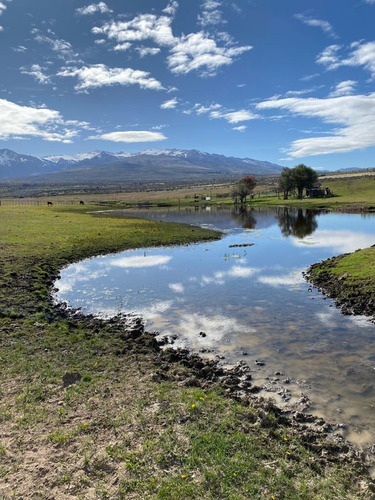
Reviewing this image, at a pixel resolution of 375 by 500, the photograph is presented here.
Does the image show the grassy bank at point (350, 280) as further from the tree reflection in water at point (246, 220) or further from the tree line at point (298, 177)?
the tree line at point (298, 177)

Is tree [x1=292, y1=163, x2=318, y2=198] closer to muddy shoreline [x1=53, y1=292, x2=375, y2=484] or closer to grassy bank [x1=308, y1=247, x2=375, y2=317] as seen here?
grassy bank [x1=308, y1=247, x2=375, y2=317]

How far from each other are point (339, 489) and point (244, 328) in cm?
1234

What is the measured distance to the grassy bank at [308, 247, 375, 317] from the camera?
2473 cm

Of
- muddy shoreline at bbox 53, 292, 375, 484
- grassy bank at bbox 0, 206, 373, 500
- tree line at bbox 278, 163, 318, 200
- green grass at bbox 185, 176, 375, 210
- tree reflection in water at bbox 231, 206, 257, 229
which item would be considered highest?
tree line at bbox 278, 163, 318, 200

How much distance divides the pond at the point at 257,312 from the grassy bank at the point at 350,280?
1.34 m

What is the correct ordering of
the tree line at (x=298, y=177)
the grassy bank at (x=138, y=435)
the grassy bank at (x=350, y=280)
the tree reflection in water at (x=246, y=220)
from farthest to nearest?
1. the tree line at (x=298, y=177)
2. the tree reflection in water at (x=246, y=220)
3. the grassy bank at (x=350, y=280)
4. the grassy bank at (x=138, y=435)

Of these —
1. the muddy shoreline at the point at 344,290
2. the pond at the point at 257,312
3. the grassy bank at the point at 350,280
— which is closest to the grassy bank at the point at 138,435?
the pond at the point at 257,312

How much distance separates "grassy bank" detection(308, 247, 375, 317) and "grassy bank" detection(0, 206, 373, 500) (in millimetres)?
14489

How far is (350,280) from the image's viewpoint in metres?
29.2

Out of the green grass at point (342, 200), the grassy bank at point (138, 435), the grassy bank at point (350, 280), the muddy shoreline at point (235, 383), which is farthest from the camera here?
the green grass at point (342, 200)

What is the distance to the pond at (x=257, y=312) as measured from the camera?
14.7 metres

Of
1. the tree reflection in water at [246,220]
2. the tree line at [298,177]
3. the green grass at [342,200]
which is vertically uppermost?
the tree line at [298,177]

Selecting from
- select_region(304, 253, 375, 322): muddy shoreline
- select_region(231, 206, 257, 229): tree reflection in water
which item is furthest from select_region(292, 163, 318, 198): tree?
select_region(304, 253, 375, 322): muddy shoreline

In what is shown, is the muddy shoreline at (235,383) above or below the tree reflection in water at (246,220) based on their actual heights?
below
